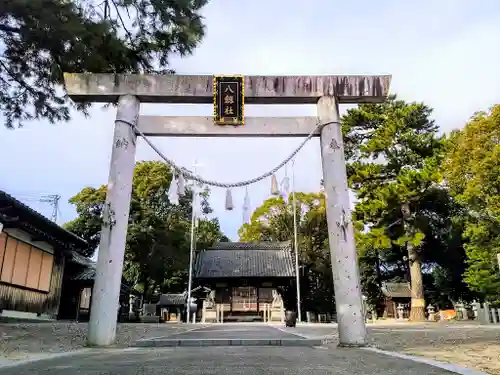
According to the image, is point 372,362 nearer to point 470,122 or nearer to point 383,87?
→ point 383,87

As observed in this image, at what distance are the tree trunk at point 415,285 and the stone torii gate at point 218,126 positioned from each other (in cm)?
1716

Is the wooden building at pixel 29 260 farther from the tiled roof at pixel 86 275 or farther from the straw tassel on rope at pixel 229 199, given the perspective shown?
the straw tassel on rope at pixel 229 199

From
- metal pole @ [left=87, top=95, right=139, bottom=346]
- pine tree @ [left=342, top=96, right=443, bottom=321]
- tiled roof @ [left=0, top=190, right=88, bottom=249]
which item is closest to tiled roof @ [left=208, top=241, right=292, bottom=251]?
pine tree @ [left=342, top=96, right=443, bottom=321]

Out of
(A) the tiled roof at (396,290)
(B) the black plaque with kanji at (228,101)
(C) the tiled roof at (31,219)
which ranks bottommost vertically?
(A) the tiled roof at (396,290)

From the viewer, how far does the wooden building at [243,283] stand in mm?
26369

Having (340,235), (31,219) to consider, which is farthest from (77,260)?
(340,235)

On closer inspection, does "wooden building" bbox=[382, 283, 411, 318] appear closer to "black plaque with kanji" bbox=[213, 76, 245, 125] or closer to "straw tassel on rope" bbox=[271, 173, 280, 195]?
"straw tassel on rope" bbox=[271, 173, 280, 195]

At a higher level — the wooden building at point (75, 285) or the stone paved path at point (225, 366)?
the wooden building at point (75, 285)

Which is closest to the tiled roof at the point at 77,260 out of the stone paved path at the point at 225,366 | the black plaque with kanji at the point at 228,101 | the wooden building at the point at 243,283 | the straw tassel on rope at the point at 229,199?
the wooden building at the point at 243,283

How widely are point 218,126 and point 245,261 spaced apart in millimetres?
23098

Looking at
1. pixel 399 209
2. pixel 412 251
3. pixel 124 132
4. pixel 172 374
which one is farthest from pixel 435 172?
pixel 172 374

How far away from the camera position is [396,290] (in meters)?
31.5

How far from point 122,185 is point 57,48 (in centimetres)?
279

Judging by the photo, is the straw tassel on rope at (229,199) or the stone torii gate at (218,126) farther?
the straw tassel on rope at (229,199)
